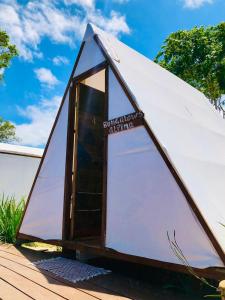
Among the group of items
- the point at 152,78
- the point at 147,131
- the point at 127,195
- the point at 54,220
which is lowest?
the point at 54,220

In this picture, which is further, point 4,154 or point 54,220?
point 4,154

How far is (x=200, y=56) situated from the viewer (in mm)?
13578

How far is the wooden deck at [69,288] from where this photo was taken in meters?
2.76

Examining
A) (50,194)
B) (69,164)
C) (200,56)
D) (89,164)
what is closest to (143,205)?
(69,164)

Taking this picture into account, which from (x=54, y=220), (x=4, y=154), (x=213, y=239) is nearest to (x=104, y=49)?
(x=54, y=220)

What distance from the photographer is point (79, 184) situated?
16.7 ft

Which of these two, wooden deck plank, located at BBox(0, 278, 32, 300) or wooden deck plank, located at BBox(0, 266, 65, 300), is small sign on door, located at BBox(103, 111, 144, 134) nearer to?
wooden deck plank, located at BBox(0, 266, 65, 300)

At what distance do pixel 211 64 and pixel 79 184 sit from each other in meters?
10.4

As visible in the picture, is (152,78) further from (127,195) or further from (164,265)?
(164,265)

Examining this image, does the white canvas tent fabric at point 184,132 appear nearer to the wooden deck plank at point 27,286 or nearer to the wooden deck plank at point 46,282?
the wooden deck plank at point 46,282

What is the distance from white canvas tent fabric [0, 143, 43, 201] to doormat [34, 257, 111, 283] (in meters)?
5.55

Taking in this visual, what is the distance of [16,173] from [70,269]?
6.50m

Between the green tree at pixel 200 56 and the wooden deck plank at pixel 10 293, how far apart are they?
12.4 m

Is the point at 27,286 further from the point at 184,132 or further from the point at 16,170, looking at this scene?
the point at 16,170
